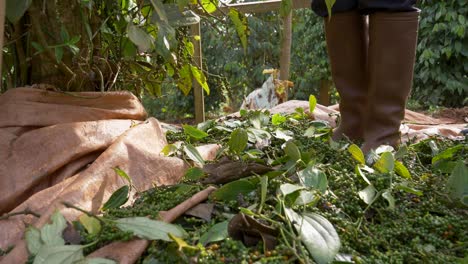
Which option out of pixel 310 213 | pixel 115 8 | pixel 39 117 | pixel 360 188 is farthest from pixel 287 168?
pixel 115 8

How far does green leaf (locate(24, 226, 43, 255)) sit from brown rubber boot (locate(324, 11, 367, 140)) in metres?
1.06

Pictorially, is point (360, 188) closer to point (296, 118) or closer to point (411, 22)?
point (411, 22)

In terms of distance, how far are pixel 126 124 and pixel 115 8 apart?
0.37m

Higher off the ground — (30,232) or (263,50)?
(30,232)

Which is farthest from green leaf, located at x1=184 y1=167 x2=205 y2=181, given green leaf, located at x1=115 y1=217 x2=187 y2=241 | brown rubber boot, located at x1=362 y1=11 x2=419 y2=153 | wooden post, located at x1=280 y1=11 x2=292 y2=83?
wooden post, located at x1=280 y1=11 x2=292 y2=83

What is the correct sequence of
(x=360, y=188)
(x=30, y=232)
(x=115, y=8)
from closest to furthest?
A: (x=30, y=232) → (x=360, y=188) → (x=115, y=8)

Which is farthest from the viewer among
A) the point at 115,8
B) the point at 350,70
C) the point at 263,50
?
the point at 263,50

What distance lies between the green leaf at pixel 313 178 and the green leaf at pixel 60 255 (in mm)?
463

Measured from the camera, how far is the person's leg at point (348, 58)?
5.59 ft

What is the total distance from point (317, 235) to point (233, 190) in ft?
0.75

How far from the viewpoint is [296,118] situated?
2111mm

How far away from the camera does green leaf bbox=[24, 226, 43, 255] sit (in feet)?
3.03

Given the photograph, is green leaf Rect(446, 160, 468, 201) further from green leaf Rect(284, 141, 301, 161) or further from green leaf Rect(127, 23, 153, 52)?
green leaf Rect(127, 23, 153, 52)

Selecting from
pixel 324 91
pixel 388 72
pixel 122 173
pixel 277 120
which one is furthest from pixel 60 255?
pixel 324 91
